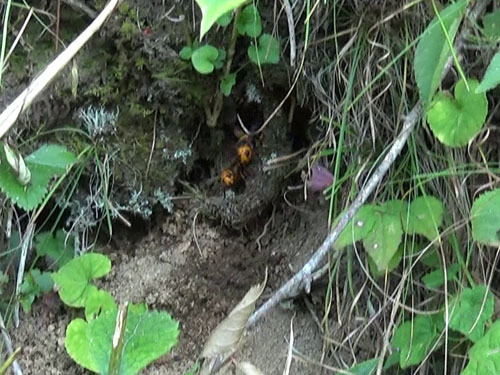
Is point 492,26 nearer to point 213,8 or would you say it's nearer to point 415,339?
point 415,339

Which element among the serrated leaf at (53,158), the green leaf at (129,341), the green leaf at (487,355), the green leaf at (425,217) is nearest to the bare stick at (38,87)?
the serrated leaf at (53,158)

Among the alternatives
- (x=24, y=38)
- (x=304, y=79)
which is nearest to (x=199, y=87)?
(x=304, y=79)

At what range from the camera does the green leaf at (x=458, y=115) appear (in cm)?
99

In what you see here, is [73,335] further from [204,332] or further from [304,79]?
[304,79]

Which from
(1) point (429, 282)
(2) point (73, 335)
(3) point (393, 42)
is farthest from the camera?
(3) point (393, 42)

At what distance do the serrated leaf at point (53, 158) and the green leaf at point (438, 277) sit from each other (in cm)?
54

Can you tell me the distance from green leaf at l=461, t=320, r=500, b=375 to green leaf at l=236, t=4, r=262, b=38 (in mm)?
589

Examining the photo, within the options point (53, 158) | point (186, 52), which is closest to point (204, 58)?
point (186, 52)

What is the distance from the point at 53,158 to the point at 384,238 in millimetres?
489

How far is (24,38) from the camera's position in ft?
4.00

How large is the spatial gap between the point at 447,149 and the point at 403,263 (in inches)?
7.3

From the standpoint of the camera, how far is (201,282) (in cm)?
120

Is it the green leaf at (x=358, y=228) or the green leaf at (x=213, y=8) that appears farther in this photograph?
the green leaf at (x=358, y=228)

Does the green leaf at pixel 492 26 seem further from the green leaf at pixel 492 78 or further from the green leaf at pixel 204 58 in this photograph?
the green leaf at pixel 204 58
